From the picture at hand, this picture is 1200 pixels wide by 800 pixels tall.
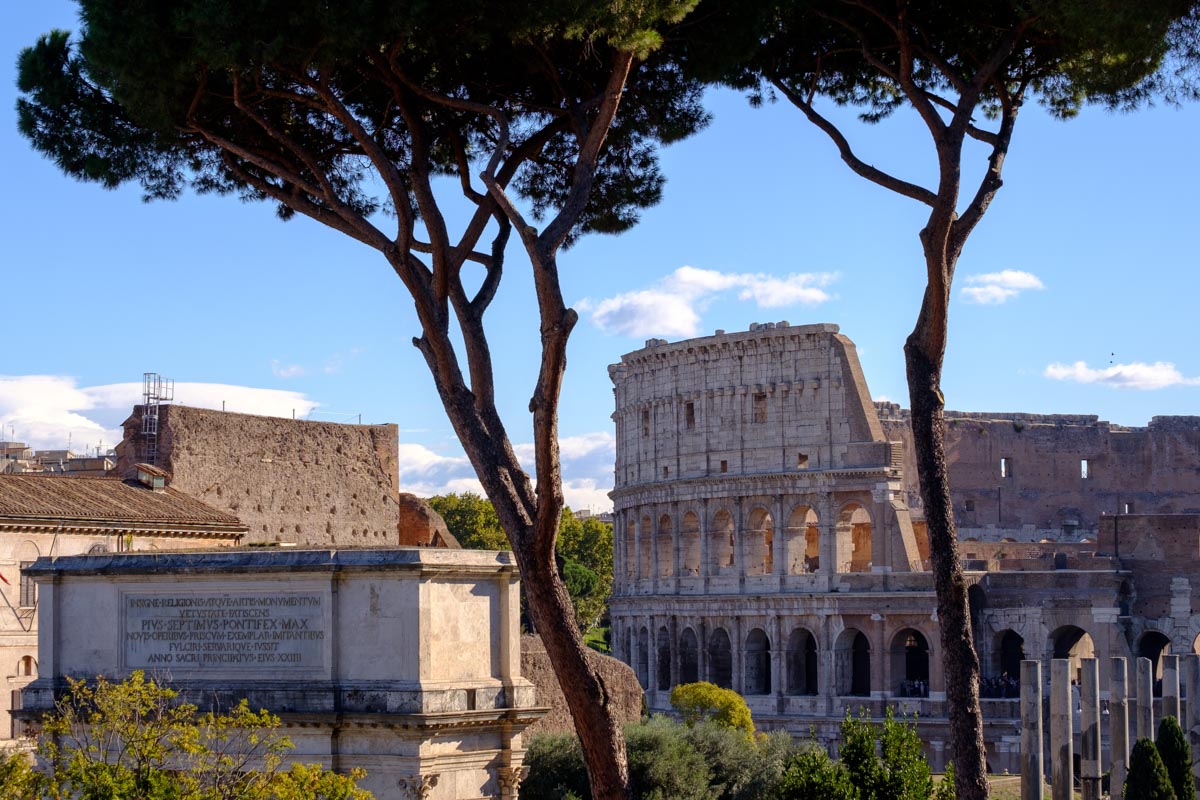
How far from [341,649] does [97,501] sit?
10150 millimetres

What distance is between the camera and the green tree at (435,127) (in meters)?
11.2

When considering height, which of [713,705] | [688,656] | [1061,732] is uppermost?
[1061,732]

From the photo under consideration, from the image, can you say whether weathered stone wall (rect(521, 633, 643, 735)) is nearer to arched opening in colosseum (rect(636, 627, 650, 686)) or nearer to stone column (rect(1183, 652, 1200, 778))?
stone column (rect(1183, 652, 1200, 778))

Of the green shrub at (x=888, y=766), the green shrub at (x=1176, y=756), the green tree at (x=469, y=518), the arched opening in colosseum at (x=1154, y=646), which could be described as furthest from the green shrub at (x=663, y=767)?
the green tree at (x=469, y=518)

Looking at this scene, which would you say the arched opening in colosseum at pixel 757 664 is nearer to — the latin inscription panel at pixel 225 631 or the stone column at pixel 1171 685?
the stone column at pixel 1171 685

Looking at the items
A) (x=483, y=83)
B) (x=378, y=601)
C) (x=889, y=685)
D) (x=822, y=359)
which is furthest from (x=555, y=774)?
(x=822, y=359)

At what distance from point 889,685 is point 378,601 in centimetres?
3139

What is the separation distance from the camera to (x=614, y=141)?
1399 cm

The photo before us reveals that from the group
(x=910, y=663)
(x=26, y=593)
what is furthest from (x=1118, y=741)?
(x=910, y=663)

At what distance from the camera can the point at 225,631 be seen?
1222 cm

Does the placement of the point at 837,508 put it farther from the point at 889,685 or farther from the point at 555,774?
the point at 555,774

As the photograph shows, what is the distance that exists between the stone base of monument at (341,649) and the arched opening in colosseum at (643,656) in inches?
1407

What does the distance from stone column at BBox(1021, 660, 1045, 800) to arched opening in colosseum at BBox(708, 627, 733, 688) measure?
78.9ft

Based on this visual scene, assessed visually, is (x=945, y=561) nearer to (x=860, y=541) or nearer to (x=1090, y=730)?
(x=1090, y=730)
